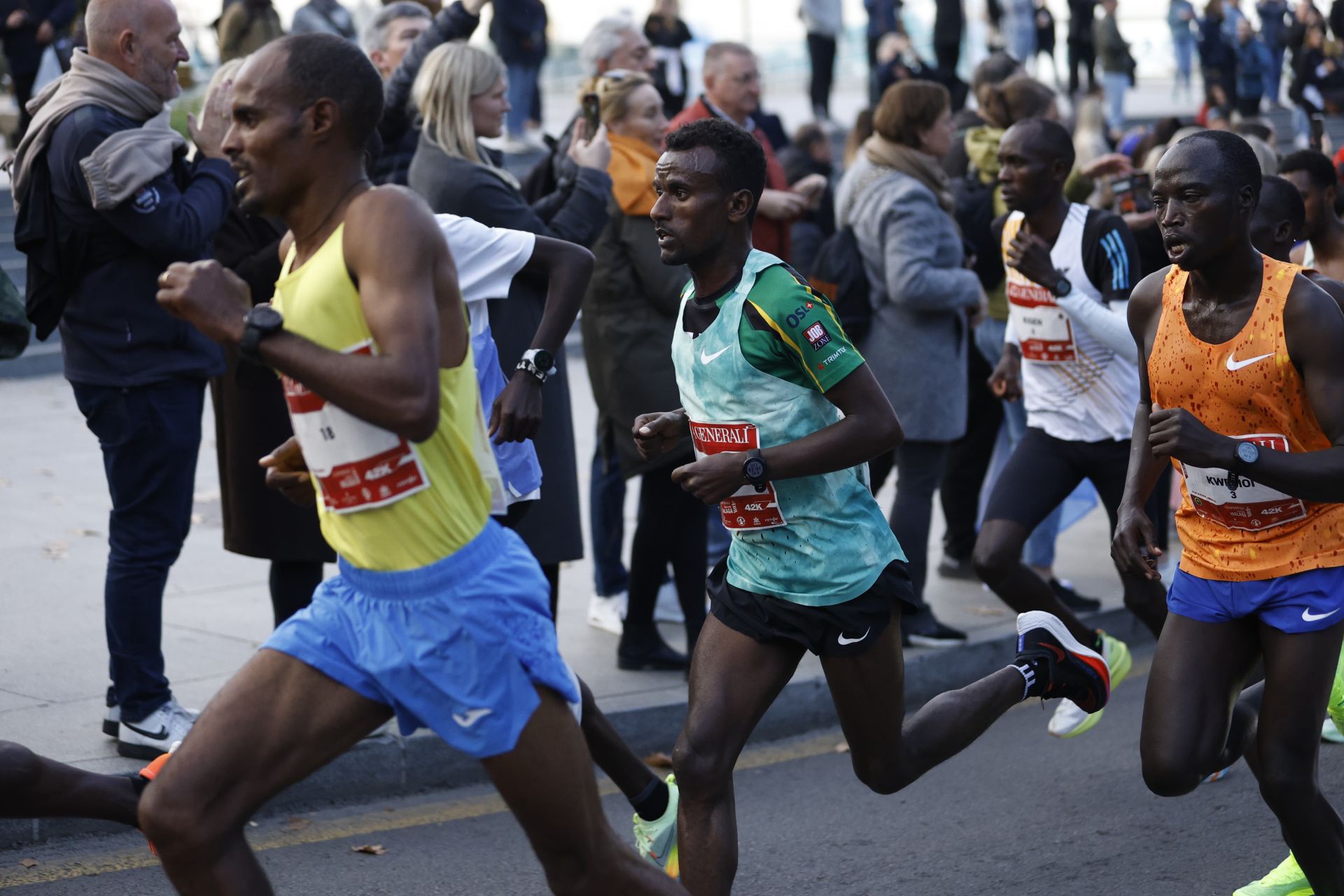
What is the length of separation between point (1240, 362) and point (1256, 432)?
0.18m

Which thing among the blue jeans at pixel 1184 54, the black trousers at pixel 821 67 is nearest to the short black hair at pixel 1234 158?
the black trousers at pixel 821 67

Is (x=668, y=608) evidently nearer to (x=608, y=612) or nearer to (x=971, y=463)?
(x=608, y=612)

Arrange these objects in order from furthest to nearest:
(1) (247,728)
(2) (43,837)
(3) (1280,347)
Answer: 1. (2) (43,837)
2. (3) (1280,347)
3. (1) (247,728)

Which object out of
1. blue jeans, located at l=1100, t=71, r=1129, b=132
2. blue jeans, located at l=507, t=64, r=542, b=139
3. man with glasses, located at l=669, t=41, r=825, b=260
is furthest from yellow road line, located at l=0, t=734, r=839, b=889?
blue jeans, located at l=1100, t=71, r=1129, b=132

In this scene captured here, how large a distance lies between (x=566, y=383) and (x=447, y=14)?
163 centimetres

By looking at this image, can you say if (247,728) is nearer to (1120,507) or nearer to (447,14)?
(1120,507)

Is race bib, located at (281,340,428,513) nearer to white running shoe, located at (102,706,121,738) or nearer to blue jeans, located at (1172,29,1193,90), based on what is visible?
white running shoe, located at (102,706,121,738)

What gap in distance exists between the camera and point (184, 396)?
5461 millimetres

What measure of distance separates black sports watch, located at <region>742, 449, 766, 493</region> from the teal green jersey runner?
0.36ft

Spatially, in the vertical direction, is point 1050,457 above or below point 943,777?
above

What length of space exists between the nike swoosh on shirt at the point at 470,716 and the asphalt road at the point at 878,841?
64.7 inches

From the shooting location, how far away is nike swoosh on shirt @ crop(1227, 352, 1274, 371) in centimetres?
411

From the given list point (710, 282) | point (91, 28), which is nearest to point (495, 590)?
point (710, 282)

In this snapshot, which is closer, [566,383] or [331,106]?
[331,106]
